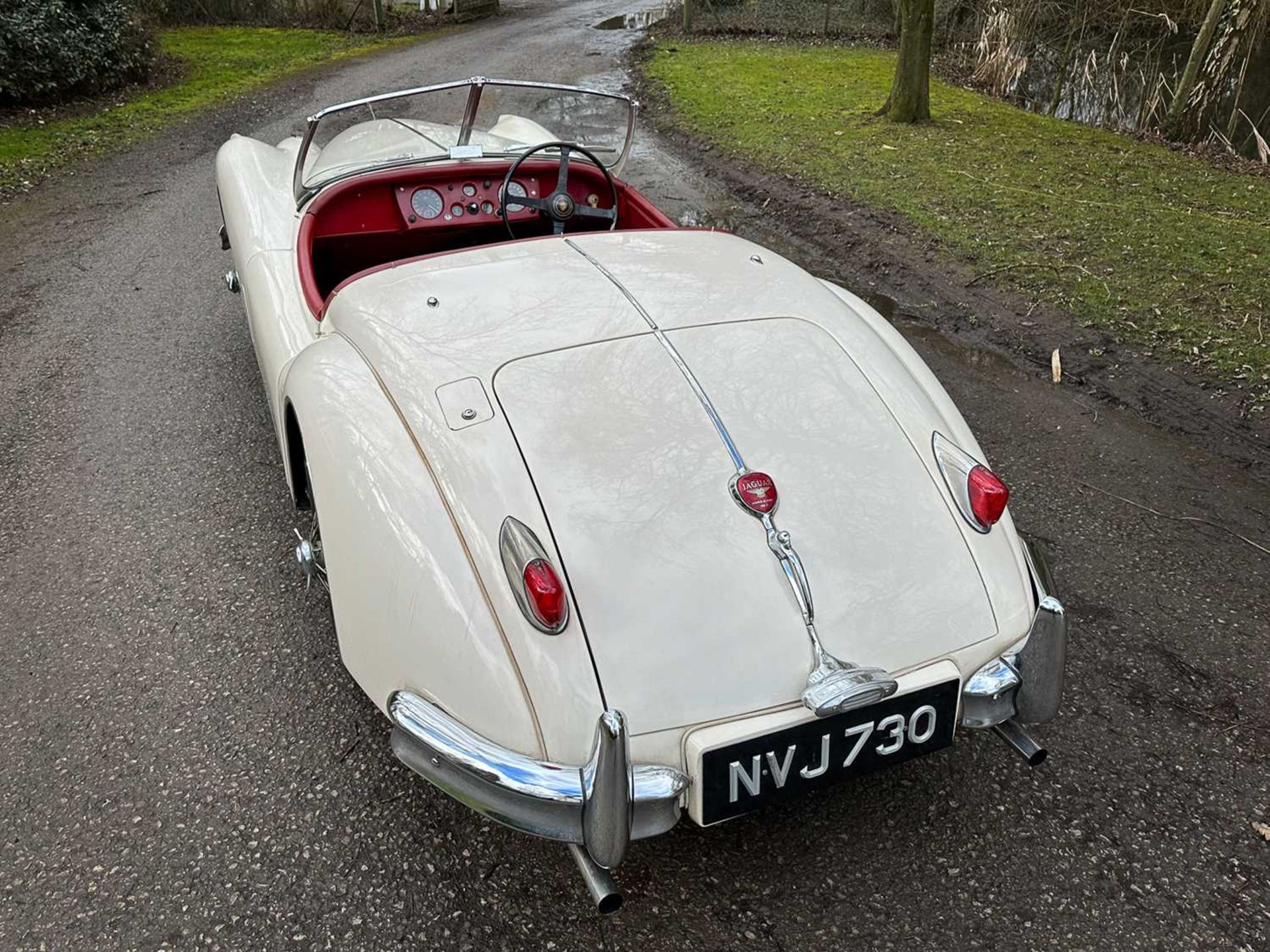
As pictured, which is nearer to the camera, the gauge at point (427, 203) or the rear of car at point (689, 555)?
the rear of car at point (689, 555)

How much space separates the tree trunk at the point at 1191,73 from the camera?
27.0ft

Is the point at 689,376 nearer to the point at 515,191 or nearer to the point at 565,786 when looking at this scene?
the point at 565,786

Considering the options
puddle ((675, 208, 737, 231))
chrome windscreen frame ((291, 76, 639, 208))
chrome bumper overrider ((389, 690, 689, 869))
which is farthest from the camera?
puddle ((675, 208, 737, 231))

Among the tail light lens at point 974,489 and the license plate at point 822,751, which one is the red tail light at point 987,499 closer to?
the tail light lens at point 974,489

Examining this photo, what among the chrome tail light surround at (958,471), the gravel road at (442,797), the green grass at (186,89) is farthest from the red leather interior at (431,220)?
the green grass at (186,89)

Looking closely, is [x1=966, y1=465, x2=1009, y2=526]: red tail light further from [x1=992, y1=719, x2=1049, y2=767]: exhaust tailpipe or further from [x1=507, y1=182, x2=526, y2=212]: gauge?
[x1=507, y1=182, x2=526, y2=212]: gauge

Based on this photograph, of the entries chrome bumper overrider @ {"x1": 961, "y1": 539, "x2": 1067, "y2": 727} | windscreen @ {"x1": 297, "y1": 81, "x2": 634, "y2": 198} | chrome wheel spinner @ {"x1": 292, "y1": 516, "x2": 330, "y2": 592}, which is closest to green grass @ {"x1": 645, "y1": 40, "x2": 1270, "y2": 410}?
windscreen @ {"x1": 297, "y1": 81, "x2": 634, "y2": 198}

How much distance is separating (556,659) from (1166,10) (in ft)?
39.4

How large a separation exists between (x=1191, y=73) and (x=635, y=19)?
34.9 ft

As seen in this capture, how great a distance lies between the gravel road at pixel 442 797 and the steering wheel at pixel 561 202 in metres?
1.38

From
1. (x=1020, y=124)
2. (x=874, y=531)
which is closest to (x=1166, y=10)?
(x=1020, y=124)

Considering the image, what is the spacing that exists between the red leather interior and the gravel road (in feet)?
2.75

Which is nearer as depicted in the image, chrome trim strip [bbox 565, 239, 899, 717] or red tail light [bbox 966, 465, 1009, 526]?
chrome trim strip [bbox 565, 239, 899, 717]

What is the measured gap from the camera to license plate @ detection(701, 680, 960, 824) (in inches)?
70.0
